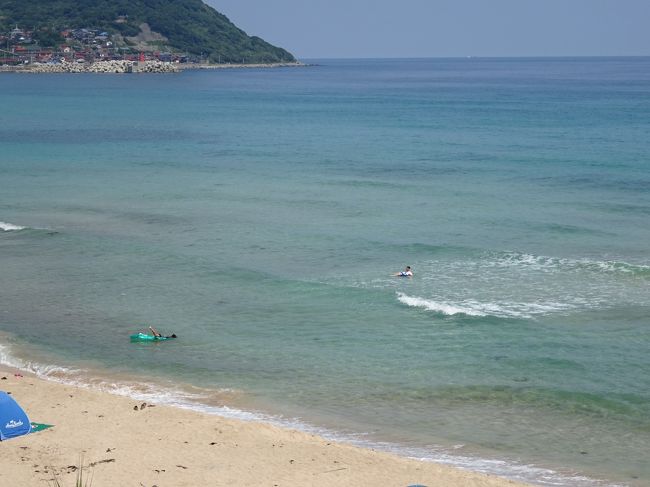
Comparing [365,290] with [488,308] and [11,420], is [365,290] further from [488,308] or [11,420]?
[11,420]

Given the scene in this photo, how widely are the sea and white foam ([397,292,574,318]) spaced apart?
14cm

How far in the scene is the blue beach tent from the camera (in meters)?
20.8

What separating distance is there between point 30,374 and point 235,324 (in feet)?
23.9

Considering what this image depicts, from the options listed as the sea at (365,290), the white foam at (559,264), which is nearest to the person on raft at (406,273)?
the sea at (365,290)

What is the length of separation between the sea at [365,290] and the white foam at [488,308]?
138 millimetres

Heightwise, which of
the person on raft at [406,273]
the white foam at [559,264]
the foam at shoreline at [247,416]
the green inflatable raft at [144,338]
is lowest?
the foam at shoreline at [247,416]

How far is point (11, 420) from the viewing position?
20.9m

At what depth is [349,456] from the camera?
20.7 meters

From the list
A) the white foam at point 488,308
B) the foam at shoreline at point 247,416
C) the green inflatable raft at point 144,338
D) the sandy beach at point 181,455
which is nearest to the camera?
the sandy beach at point 181,455

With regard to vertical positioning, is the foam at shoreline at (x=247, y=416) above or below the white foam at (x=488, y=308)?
below

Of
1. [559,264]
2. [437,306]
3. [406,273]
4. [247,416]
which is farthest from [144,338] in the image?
[559,264]

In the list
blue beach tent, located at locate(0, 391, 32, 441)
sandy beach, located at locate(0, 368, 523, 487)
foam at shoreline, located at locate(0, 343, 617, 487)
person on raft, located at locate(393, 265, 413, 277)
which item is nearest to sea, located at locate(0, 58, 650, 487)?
foam at shoreline, located at locate(0, 343, 617, 487)

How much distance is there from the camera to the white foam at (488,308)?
3106 centimetres

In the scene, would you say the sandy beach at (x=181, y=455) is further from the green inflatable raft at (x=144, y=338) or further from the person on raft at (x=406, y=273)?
the person on raft at (x=406, y=273)
